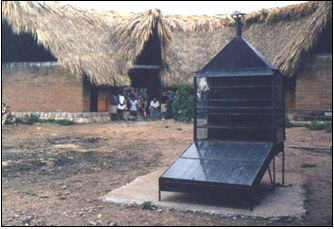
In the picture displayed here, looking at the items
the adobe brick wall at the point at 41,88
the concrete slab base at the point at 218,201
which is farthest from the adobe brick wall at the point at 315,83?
the concrete slab base at the point at 218,201

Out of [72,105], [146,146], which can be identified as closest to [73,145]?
[146,146]

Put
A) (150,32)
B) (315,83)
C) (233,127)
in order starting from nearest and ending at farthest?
(233,127)
(315,83)
(150,32)

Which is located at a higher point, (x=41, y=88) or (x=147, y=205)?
(x=41, y=88)

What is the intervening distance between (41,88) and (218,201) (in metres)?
13.5

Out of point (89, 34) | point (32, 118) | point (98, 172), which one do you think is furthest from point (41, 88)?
point (98, 172)

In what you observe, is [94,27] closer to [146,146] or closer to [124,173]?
[146,146]

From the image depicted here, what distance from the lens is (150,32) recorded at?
62.7 ft

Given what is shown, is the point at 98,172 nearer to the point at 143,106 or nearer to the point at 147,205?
the point at 147,205

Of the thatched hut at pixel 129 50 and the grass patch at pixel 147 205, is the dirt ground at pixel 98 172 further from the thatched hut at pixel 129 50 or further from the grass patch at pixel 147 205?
the thatched hut at pixel 129 50

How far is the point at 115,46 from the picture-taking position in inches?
787

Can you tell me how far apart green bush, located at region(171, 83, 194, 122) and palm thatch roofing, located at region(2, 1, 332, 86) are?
1.95m

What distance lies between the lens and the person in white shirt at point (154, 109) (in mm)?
20438

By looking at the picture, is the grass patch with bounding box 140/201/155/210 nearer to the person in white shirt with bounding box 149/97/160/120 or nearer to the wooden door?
the wooden door

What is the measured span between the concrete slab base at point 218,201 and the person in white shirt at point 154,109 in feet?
44.5
